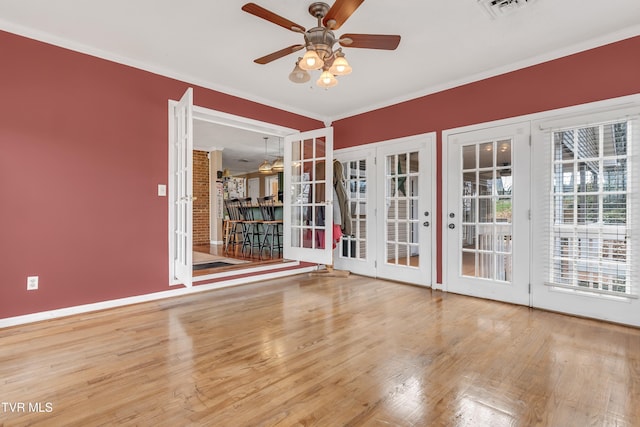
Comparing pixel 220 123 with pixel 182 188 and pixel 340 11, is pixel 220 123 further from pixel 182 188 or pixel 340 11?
pixel 340 11

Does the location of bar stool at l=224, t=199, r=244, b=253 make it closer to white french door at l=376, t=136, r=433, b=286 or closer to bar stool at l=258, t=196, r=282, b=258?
bar stool at l=258, t=196, r=282, b=258

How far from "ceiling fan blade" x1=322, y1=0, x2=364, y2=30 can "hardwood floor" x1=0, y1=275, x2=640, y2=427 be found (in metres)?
2.27

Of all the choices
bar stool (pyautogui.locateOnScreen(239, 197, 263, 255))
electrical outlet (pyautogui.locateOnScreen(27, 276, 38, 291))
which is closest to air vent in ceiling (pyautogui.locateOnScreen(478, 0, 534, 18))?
electrical outlet (pyautogui.locateOnScreen(27, 276, 38, 291))

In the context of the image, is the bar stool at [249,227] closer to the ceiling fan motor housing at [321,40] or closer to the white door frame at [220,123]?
the white door frame at [220,123]

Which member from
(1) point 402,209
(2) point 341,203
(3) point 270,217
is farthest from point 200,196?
(1) point 402,209

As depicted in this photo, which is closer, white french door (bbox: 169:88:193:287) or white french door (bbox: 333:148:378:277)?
white french door (bbox: 169:88:193:287)

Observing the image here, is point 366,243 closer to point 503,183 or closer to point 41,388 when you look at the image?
point 503,183

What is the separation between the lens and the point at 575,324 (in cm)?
284

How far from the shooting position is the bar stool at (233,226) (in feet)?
22.9

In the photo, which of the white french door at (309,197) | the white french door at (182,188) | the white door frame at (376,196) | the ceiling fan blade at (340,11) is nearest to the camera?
the ceiling fan blade at (340,11)

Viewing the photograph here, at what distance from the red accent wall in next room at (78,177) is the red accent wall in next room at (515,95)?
2820 millimetres

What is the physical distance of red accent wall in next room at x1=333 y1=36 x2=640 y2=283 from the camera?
2887 millimetres

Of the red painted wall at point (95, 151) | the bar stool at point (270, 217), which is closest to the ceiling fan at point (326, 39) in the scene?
the red painted wall at point (95, 151)

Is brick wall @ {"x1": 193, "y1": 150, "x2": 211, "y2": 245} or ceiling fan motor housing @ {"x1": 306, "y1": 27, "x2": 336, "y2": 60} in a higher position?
ceiling fan motor housing @ {"x1": 306, "y1": 27, "x2": 336, "y2": 60}
